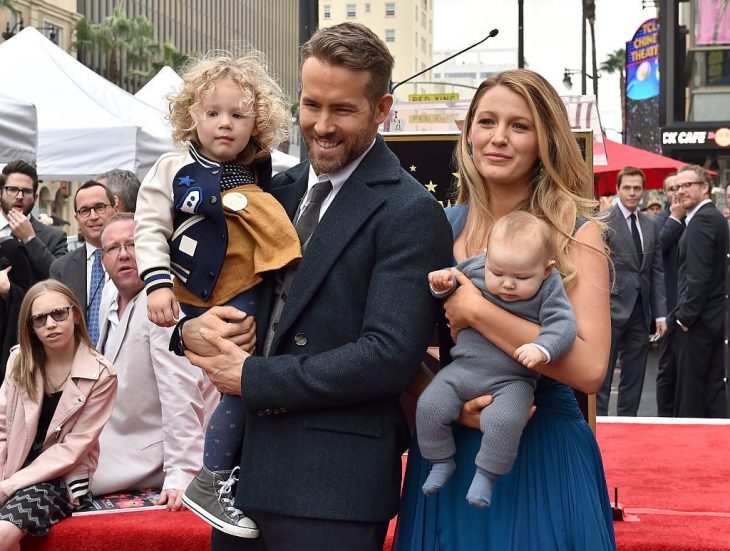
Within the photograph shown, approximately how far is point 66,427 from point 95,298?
123cm

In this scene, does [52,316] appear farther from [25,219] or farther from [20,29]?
[20,29]

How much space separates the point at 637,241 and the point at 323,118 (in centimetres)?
744

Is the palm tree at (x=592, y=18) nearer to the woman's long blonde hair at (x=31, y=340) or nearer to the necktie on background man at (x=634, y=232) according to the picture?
the necktie on background man at (x=634, y=232)

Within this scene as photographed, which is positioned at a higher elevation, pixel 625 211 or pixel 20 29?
pixel 20 29

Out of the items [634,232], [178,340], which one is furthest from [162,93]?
[178,340]

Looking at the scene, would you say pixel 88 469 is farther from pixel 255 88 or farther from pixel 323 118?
pixel 323 118

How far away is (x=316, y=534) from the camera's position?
2.81m

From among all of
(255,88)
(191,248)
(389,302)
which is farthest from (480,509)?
(255,88)

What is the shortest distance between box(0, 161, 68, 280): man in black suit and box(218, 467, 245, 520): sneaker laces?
4632mm

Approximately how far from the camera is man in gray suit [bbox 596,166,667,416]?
9.45 metres

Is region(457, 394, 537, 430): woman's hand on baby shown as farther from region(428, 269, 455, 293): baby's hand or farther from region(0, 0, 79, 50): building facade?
region(0, 0, 79, 50): building facade

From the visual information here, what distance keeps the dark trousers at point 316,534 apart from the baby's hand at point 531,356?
0.59 meters

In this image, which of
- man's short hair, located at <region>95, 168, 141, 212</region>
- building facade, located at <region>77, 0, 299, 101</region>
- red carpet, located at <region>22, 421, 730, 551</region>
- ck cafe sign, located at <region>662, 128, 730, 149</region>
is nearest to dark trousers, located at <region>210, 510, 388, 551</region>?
red carpet, located at <region>22, 421, 730, 551</region>

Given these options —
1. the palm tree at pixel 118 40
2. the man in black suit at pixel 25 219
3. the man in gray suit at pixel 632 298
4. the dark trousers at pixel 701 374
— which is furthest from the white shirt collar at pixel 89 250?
the palm tree at pixel 118 40
